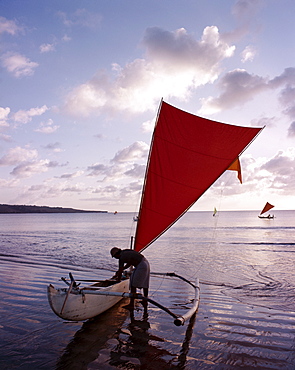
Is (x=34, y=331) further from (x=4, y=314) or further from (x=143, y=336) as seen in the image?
(x=143, y=336)

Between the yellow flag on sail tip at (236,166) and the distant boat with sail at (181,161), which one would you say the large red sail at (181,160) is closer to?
the distant boat with sail at (181,161)

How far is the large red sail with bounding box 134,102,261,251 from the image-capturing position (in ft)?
31.7

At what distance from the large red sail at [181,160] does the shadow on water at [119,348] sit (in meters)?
3.49

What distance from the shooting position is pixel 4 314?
26.1 ft

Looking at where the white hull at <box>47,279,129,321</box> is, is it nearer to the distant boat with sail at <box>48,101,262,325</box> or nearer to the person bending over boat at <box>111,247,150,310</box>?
the person bending over boat at <box>111,247,150,310</box>

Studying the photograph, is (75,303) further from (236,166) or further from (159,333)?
(236,166)

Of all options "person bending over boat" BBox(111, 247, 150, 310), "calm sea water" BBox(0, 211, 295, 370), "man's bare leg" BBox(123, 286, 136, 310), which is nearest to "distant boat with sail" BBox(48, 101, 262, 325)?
"man's bare leg" BBox(123, 286, 136, 310)

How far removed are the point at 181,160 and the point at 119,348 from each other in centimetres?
601

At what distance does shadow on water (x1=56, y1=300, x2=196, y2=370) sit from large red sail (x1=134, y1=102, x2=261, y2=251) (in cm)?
349

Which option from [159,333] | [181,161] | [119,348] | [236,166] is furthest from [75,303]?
[236,166]

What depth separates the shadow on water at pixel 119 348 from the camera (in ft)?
17.5

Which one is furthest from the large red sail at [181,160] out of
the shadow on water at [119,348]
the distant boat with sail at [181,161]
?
the shadow on water at [119,348]

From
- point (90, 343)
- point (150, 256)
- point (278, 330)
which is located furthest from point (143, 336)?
point (150, 256)

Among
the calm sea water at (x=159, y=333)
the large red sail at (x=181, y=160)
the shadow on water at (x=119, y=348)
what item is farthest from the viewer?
the large red sail at (x=181, y=160)
